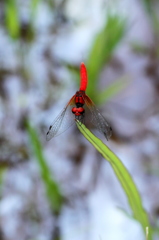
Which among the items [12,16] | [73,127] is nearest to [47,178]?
[73,127]

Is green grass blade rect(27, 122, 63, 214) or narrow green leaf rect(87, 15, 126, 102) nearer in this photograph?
green grass blade rect(27, 122, 63, 214)

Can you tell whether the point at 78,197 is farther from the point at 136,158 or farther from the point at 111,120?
the point at 111,120

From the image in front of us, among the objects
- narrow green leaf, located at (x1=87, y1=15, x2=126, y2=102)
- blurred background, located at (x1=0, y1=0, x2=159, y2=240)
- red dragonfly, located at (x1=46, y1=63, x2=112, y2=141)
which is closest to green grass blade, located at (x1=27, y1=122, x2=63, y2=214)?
blurred background, located at (x1=0, y1=0, x2=159, y2=240)

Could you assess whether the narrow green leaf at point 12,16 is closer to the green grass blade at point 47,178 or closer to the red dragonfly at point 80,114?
the green grass blade at point 47,178

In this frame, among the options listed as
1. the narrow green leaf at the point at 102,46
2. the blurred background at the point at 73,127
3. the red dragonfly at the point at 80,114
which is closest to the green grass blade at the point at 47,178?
the blurred background at the point at 73,127

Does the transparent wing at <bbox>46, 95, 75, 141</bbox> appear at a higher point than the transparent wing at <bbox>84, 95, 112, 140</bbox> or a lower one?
higher

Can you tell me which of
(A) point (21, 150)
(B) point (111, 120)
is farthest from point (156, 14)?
(A) point (21, 150)

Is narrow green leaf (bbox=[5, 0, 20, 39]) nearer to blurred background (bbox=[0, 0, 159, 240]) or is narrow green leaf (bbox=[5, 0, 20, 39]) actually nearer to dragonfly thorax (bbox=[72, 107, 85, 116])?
blurred background (bbox=[0, 0, 159, 240])

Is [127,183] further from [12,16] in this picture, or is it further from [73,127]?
[12,16]
